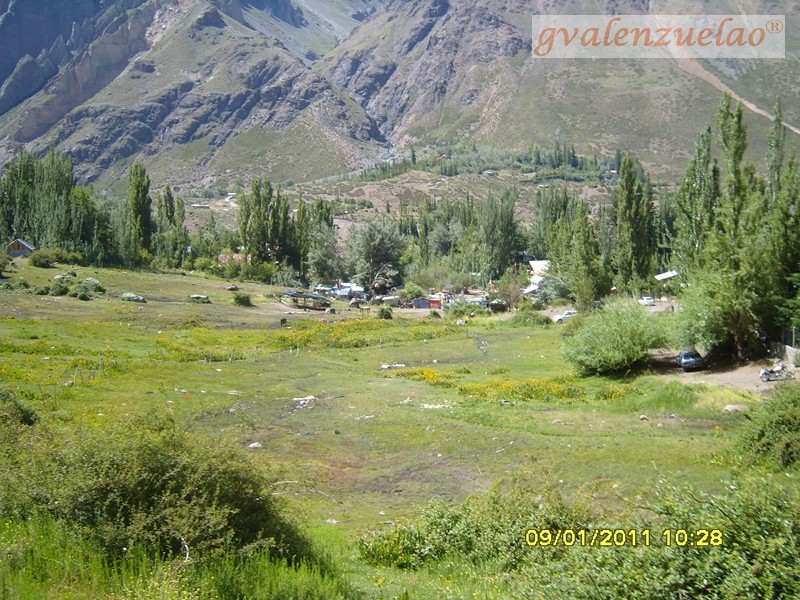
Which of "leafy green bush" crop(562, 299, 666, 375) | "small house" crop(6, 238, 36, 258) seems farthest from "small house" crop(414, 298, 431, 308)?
"leafy green bush" crop(562, 299, 666, 375)

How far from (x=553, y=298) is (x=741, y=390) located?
183 feet

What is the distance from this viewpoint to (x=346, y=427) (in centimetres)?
2191

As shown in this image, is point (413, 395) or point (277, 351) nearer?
point (413, 395)

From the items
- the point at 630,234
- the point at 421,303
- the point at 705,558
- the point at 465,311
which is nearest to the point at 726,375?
the point at 705,558

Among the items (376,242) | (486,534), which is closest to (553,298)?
(376,242)

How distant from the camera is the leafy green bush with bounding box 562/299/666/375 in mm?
32281

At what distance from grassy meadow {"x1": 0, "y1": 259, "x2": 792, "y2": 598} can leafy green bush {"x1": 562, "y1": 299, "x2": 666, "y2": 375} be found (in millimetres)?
1155

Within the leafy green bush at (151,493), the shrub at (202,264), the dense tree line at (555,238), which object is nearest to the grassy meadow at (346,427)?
the leafy green bush at (151,493)

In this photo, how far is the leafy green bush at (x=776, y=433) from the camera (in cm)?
1515

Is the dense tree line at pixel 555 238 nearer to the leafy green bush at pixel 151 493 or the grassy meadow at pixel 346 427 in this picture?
the grassy meadow at pixel 346 427

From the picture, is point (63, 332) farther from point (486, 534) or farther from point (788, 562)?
point (788, 562)

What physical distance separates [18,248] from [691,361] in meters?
76.1

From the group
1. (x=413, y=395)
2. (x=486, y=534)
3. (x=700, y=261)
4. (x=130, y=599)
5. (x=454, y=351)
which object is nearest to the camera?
(x=130, y=599)

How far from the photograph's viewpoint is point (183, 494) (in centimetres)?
855
